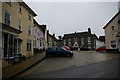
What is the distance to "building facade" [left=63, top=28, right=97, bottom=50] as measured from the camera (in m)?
56.8

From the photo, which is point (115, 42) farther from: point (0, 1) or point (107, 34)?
point (0, 1)

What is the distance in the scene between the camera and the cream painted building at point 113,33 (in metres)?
22.1

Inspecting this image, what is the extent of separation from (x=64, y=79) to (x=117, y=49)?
770 inches

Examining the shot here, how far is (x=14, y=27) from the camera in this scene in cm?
1448

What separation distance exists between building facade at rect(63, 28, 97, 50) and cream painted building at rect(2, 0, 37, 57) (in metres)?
42.4

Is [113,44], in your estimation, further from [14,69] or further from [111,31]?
Result: [14,69]

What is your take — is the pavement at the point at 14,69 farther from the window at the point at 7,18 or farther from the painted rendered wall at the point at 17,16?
the painted rendered wall at the point at 17,16

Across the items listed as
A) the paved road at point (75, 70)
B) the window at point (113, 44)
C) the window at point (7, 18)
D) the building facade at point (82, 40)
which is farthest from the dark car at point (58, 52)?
the building facade at point (82, 40)

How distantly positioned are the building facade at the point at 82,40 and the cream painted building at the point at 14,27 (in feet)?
139

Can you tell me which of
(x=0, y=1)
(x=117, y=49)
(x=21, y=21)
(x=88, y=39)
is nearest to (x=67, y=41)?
(x=88, y=39)

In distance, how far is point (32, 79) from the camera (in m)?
6.37

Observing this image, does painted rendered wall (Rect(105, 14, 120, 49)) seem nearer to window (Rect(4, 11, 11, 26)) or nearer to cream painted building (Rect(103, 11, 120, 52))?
cream painted building (Rect(103, 11, 120, 52))

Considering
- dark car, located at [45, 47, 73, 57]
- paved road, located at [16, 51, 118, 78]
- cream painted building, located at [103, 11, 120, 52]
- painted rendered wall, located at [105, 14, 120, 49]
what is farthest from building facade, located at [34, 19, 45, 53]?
painted rendered wall, located at [105, 14, 120, 49]

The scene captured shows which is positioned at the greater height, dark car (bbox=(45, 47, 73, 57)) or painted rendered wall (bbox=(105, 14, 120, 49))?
painted rendered wall (bbox=(105, 14, 120, 49))
